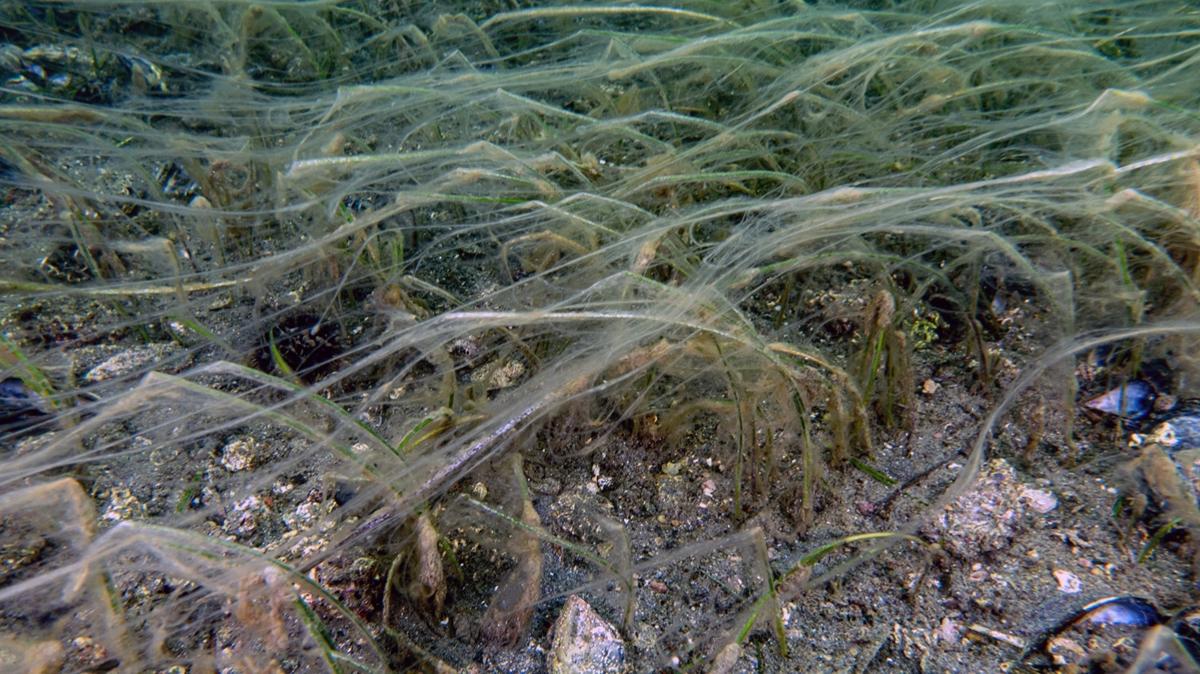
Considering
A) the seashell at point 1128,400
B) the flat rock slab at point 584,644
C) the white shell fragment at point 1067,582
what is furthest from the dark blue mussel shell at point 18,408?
the seashell at point 1128,400

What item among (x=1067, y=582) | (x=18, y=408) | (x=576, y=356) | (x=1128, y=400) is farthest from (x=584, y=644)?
(x=18, y=408)

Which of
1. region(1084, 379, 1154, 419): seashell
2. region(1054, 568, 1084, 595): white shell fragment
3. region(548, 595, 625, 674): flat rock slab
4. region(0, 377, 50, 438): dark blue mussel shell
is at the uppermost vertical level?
region(1084, 379, 1154, 419): seashell

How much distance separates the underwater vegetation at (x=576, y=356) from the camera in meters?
1.55

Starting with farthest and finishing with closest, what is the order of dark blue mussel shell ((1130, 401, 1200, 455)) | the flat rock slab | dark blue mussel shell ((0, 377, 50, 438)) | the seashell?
1. dark blue mussel shell ((0, 377, 50, 438))
2. the seashell
3. dark blue mussel shell ((1130, 401, 1200, 455))
4. the flat rock slab

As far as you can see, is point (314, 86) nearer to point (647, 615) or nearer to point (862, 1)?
point (647, 615)

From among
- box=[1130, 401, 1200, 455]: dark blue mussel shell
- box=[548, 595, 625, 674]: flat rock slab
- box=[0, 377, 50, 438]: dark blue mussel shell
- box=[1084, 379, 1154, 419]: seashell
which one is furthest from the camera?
box=[0, 377, 50, 438]: dark blue mussel shell

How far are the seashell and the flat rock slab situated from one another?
170 centimetres

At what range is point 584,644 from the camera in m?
1.53

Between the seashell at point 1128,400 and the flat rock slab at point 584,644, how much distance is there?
5.58ft

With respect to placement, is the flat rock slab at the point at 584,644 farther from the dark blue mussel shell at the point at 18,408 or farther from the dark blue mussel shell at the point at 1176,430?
the dark blue mussel shell at the point at 18,408

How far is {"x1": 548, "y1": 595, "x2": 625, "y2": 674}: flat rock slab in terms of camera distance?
150 centimetres

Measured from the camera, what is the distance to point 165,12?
420 centimetres

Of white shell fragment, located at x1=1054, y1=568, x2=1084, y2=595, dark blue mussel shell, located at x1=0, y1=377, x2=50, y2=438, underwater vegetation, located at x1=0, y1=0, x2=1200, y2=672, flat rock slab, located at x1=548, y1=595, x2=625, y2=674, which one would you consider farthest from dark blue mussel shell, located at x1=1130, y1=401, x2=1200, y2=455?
dark blue mussel shell, located at x1=0, y1=377, x2=50, y2=438

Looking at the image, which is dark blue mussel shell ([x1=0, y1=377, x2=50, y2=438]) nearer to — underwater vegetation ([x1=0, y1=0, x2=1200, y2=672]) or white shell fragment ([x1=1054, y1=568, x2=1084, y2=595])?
underwater vegetation ([x1=0, y1=0, x2=1200, y2=672])
